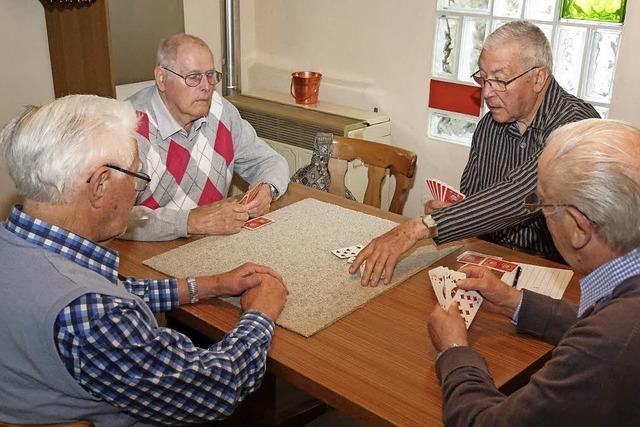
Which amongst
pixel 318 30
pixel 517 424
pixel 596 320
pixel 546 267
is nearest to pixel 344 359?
pixel 517 424

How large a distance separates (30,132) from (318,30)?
2.83 meters

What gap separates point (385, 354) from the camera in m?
1.53

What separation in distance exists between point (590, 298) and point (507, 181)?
870mm

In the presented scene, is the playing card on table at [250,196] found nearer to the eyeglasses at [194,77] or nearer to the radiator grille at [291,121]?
the eyeglasses at [194,77]

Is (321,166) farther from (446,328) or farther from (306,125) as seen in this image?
(446,328)

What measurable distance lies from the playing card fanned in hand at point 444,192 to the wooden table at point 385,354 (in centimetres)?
41

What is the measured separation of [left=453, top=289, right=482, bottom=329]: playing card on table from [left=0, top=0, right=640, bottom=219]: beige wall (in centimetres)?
166

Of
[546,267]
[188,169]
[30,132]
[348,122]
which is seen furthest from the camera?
[348,122]

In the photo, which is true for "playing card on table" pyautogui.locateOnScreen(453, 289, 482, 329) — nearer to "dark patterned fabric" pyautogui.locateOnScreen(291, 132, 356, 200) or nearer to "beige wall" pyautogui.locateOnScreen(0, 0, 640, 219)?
"dark patterned fabric" pyautogui.locateOnScreen(291, 132, 356, 200)

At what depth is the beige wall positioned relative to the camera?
348 centimetres

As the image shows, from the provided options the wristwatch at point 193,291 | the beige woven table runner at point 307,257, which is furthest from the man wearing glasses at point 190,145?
the wristwatch at point 193,291

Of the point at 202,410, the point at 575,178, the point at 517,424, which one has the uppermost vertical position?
the point at 575,178

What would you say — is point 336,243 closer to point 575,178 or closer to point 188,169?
point 188,169

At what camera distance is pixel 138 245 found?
212 cm
